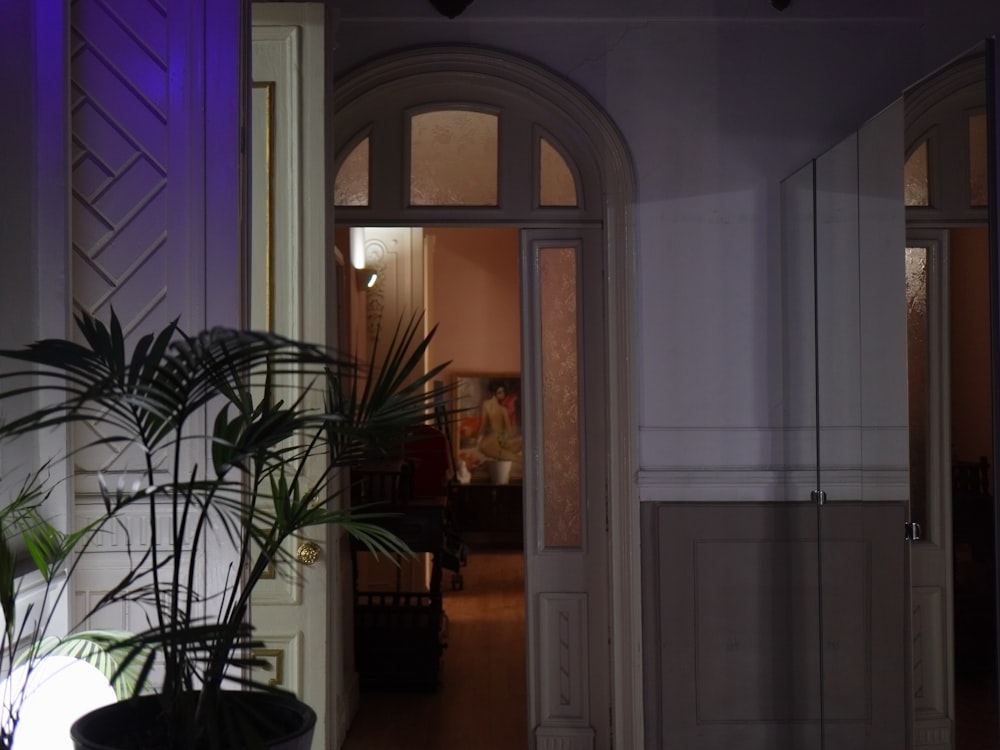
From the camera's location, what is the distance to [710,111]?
448cm

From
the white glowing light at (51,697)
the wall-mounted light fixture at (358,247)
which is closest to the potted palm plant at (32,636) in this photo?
the white glowing light at (51,697)

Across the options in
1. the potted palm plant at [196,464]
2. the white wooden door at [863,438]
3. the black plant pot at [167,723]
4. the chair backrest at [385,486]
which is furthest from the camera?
the chair backrest at [385,486]

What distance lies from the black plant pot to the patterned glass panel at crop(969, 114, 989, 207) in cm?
206

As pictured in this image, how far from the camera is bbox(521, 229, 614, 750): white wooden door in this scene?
4633 mm

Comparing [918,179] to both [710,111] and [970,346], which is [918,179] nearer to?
[970,346]

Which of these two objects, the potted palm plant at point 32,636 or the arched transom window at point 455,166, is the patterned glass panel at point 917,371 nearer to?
the arched transom window at point 455,166

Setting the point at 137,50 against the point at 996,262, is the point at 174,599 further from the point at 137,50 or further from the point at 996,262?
the point at 996,262

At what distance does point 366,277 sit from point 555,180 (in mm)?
4492

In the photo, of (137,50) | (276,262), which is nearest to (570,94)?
(276,262)

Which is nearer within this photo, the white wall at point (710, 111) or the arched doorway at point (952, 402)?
the arched doorway at point (952, 402)

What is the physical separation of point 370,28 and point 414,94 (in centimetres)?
32

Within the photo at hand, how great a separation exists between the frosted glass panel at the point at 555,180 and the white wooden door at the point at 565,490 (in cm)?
14

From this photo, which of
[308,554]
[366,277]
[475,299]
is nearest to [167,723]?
[308,554]

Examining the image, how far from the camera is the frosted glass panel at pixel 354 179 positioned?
184 inches
